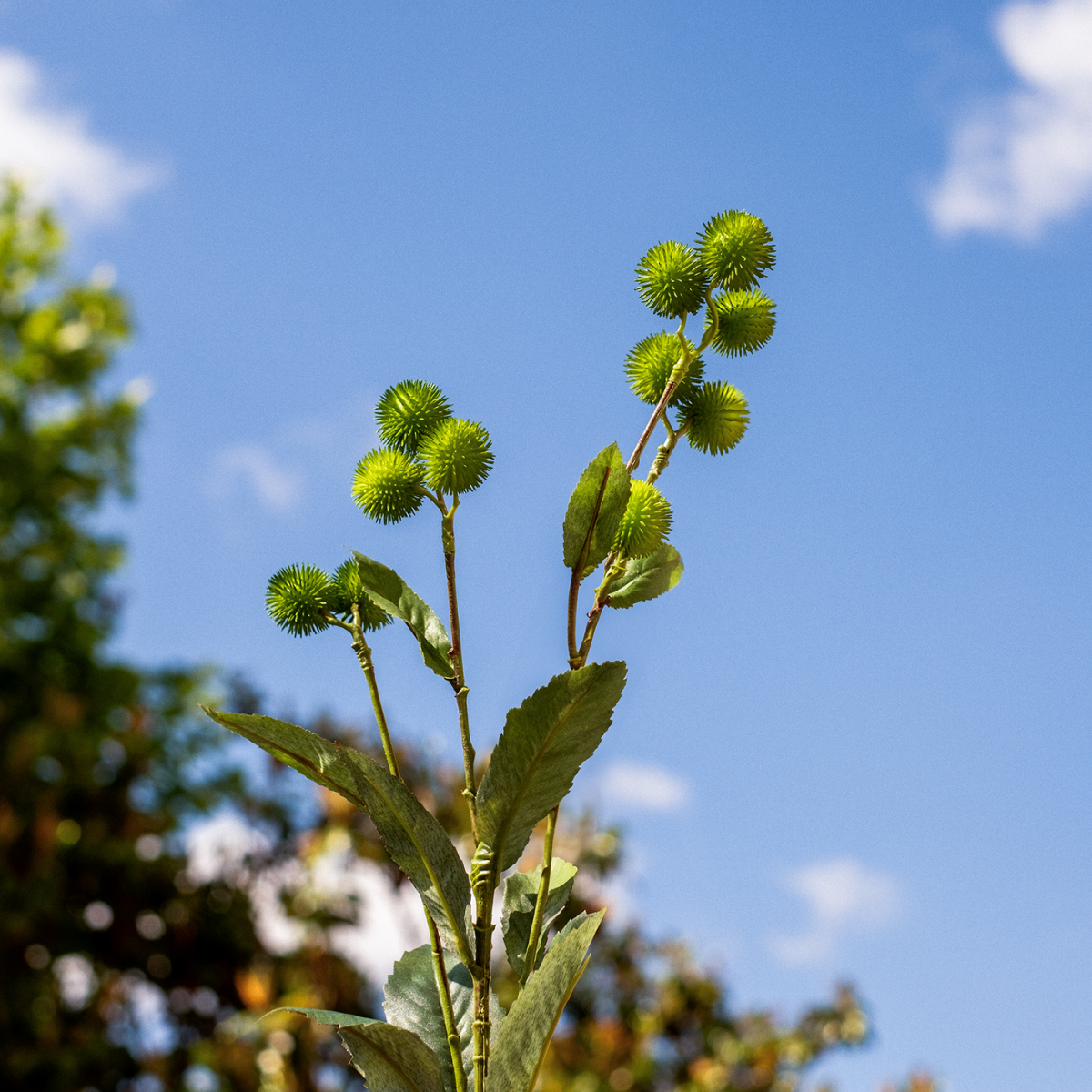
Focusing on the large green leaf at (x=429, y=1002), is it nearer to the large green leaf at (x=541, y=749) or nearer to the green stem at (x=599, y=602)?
the large green leaf at (x=541, y=749)

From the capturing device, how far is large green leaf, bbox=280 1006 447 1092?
0.84 metres

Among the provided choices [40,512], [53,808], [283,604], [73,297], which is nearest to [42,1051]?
[53,808]

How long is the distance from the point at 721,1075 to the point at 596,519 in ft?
20.0

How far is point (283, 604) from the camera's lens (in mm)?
993

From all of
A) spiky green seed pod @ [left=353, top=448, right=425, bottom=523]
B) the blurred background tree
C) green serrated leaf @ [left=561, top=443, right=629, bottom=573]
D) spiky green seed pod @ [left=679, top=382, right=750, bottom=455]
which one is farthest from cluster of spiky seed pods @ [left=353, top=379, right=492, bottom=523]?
the blurred background tree

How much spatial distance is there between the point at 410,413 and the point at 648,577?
0.88ft

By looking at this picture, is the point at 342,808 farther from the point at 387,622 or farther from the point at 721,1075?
the point at 387,622

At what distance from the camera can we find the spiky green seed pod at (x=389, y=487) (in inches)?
38.5

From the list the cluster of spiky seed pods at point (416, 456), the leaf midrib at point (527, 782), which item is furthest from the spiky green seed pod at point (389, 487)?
the leaf midrib at point (527, 782)

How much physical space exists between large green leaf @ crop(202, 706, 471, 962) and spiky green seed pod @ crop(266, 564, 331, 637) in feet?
0.37

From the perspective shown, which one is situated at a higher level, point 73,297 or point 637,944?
point 73,297

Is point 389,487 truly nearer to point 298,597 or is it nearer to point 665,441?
point 298,597

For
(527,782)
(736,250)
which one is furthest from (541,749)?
(736,250)

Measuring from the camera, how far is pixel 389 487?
98 cm
